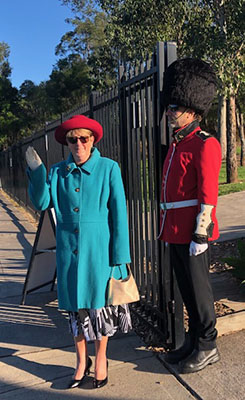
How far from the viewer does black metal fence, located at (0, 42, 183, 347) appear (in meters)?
3.15

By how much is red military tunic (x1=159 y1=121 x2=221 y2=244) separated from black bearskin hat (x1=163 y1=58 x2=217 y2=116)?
6.2 inches

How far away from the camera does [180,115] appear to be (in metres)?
2.81

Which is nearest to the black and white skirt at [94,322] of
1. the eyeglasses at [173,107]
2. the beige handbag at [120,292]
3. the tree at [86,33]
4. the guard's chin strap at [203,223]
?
the beige handbag at [120,292]

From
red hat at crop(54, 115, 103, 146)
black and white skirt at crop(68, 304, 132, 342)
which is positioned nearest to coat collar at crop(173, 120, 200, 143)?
red hat at crop(54, 115, 103, 146)

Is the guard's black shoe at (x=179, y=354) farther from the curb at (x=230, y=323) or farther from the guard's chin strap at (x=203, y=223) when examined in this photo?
the guard's chin strap at (x=203, y=223)

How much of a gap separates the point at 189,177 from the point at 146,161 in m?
0.90

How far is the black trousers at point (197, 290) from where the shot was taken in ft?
9.22

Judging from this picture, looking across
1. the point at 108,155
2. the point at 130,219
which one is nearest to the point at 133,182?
the point at 130,219

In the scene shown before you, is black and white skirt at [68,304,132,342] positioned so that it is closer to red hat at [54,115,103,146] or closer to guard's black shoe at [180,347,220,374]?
guard's black shoe at [180,347,220,374]

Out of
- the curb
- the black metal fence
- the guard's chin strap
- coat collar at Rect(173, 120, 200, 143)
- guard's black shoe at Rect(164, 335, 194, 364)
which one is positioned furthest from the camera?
the curb

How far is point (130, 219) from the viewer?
389cm

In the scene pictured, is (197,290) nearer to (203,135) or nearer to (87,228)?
(87,228)

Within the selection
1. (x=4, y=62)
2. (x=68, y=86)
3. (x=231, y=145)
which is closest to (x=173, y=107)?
(x=231, y=145)

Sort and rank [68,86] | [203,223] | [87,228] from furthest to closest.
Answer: [68,86], [87,228], [203,223]
